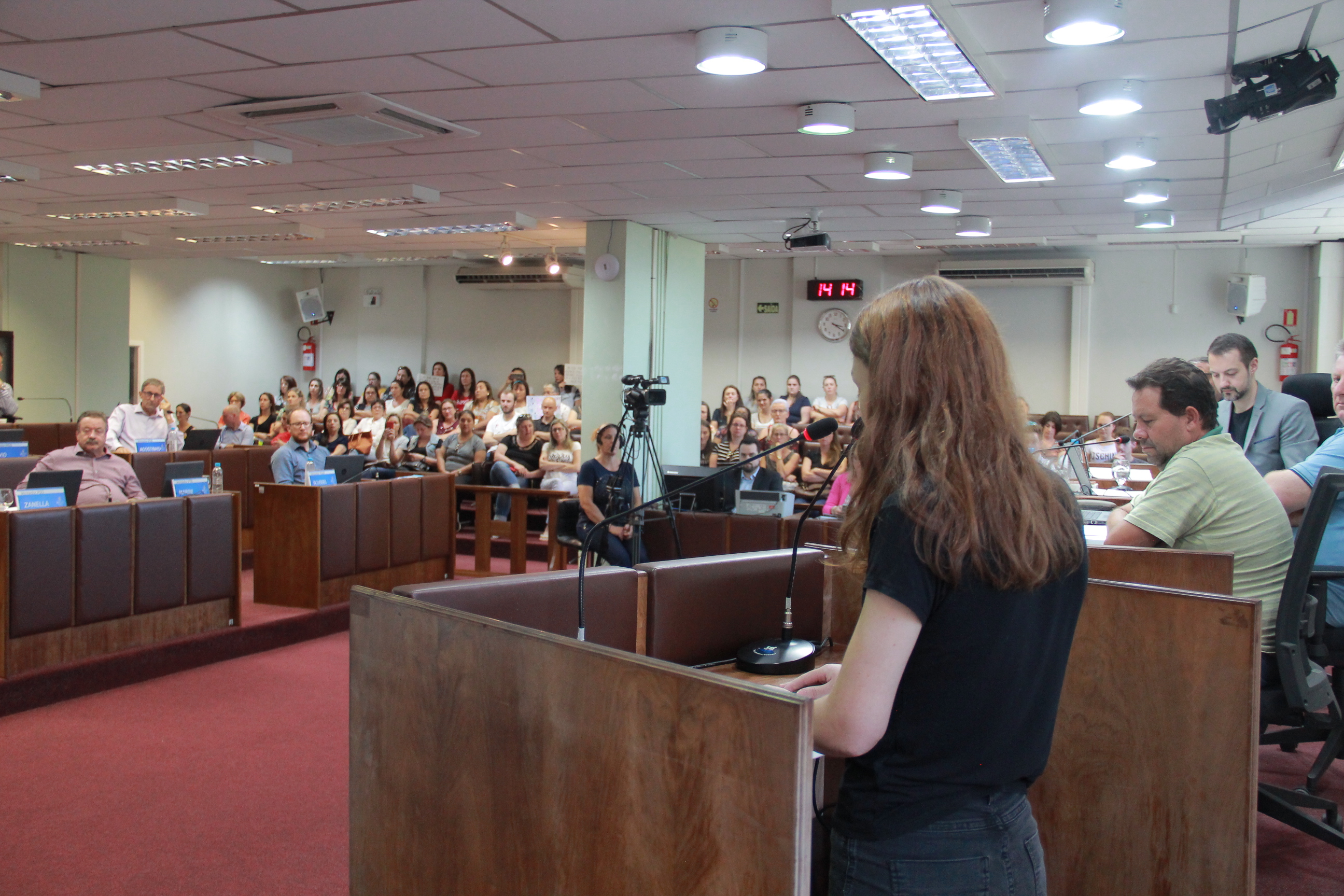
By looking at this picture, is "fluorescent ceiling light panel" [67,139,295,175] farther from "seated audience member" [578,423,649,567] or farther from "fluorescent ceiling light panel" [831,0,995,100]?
"fluorescent ceiling light panel" [831,0,995,100]

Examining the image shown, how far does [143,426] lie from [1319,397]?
8358mm

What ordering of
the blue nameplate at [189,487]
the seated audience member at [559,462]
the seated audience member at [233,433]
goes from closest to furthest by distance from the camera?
1. the blue nameplate at [189,487]
2. the seated audience member at [559,462]
3. the seated audience member at [233,433]

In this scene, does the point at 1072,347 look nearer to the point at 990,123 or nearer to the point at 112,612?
the point at 990,123

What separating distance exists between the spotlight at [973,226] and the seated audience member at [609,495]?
3398 millimetres

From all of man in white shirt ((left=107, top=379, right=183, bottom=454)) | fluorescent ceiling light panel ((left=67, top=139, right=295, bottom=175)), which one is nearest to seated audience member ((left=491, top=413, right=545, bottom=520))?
man in white shirt ((left=107, top=379, right=183, bottom=454))

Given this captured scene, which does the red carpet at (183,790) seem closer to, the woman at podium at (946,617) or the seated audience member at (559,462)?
the woman at podium at (946,617)

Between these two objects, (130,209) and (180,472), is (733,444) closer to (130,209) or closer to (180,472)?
(180,472)

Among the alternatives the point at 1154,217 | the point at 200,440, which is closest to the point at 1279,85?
the point at 1154,217

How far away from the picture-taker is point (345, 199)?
752cm

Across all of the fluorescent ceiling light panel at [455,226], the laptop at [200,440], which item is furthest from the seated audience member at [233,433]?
the fluorescent ceiling light panel at [455,226]

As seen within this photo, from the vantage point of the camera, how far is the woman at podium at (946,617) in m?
1.18

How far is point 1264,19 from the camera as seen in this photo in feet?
11.4

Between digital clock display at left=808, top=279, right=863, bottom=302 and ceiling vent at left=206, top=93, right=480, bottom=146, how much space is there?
287 inches

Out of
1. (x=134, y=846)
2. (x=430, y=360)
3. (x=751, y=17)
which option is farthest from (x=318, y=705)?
(x=430, y=360)
